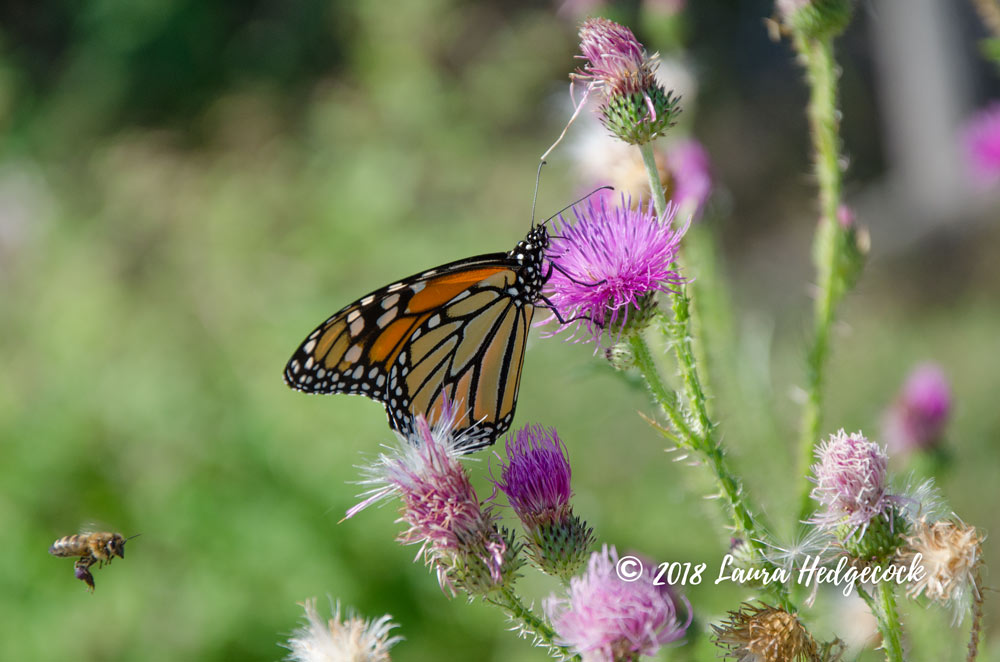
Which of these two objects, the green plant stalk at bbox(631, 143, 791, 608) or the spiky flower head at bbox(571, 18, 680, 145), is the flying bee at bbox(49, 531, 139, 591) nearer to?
the green plant stalk at bbox(631, 143, 791, 608)

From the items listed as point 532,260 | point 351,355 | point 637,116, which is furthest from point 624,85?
point 351,355

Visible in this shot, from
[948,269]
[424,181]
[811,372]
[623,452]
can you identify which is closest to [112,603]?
[623,452]

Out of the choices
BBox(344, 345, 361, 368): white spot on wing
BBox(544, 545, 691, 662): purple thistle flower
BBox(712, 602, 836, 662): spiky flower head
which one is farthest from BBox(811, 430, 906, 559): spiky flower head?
BBox(344, 345, 361, 368): white spot on wing

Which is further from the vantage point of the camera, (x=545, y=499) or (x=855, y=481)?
(x=545, y=499)

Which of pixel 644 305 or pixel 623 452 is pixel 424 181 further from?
pixel 644 305

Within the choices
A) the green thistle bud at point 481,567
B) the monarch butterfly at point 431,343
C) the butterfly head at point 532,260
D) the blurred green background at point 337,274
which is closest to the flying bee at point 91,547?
the blurred green background at point 337,274

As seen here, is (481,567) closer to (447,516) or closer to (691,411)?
(447,516)
